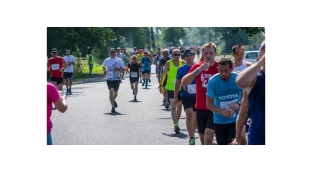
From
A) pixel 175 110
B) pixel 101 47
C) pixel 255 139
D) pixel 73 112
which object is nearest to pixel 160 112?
pixel 73 112

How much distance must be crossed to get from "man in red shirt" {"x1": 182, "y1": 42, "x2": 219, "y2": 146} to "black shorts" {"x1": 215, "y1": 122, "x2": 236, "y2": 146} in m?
0.56

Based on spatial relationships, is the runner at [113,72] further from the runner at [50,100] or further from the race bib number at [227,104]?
the runner at [50,100]

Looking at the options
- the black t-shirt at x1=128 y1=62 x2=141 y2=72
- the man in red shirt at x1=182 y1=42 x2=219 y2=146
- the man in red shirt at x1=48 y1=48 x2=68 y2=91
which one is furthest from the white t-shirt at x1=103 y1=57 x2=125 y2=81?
the man in red shirt at x1=182 y1=42 x2=219 y2=146

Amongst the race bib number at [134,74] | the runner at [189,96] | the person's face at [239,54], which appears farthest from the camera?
the race bib number at [134,74]

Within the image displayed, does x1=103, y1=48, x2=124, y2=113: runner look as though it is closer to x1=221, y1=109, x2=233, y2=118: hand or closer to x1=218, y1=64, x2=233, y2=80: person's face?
x1=218, y1=64, x2=233, y2=80: person's face

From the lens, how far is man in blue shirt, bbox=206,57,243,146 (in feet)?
24.0

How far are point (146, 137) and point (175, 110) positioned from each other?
31.4 inches

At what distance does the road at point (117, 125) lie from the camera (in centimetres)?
1178

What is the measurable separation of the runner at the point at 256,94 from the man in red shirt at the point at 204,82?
2254 mm

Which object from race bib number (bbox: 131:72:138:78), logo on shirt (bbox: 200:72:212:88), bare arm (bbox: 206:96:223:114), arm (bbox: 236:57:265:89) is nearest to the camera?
arm (bbox: 236:57:265:89)

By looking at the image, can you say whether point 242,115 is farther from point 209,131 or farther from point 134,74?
point 134,74

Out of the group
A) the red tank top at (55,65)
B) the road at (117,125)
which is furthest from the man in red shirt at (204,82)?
the red tank top at (55,65)

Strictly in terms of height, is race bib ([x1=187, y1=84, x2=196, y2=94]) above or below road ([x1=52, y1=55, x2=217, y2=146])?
above
